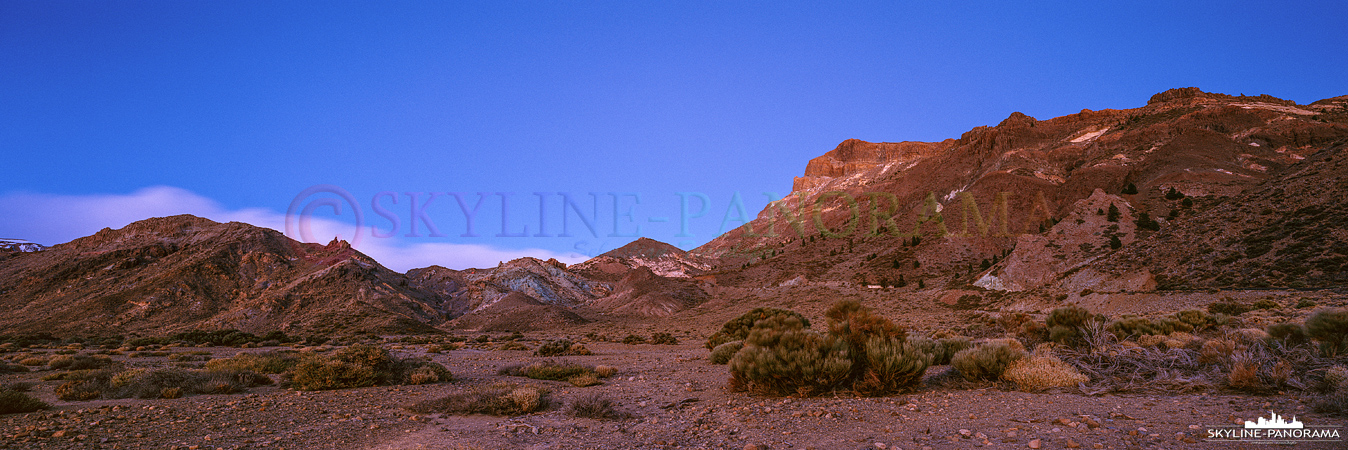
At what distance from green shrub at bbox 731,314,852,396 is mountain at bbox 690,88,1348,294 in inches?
1262

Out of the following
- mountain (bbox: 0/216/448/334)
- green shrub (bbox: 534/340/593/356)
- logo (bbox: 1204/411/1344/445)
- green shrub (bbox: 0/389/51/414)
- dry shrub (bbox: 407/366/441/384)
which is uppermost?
mountain (bbox: 0/216/448/334)

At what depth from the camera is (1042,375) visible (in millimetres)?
9094

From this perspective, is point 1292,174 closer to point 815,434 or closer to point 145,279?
point 815,434

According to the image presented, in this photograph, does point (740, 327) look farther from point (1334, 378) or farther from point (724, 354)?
point (1334, 378)

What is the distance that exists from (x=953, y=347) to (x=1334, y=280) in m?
27.5

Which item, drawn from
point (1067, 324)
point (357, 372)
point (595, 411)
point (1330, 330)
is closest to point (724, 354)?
point (1067, 324)

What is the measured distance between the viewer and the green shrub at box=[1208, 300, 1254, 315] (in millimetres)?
22484

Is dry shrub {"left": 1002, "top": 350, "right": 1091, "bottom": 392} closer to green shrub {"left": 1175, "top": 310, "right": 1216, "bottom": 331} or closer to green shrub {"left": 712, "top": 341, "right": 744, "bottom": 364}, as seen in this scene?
green shrub {"left": 712, "top": 341, "right": 744, "bottom": 364}

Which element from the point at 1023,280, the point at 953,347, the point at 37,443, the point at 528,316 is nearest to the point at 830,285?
the point at 1023,280

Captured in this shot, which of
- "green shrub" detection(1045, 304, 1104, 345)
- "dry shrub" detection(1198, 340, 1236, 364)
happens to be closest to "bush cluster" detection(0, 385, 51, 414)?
"dry shrub" detection(1198, 340, 1236, 364)

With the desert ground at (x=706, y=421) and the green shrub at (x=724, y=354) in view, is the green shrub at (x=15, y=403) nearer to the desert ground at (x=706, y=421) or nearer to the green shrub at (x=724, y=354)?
the desert ground at (x=706, y=421)

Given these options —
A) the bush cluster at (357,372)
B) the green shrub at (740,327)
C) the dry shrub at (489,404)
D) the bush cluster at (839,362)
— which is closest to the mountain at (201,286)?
the green shrub at (740,327)

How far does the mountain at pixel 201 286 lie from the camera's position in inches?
2197

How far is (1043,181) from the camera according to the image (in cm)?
7956
